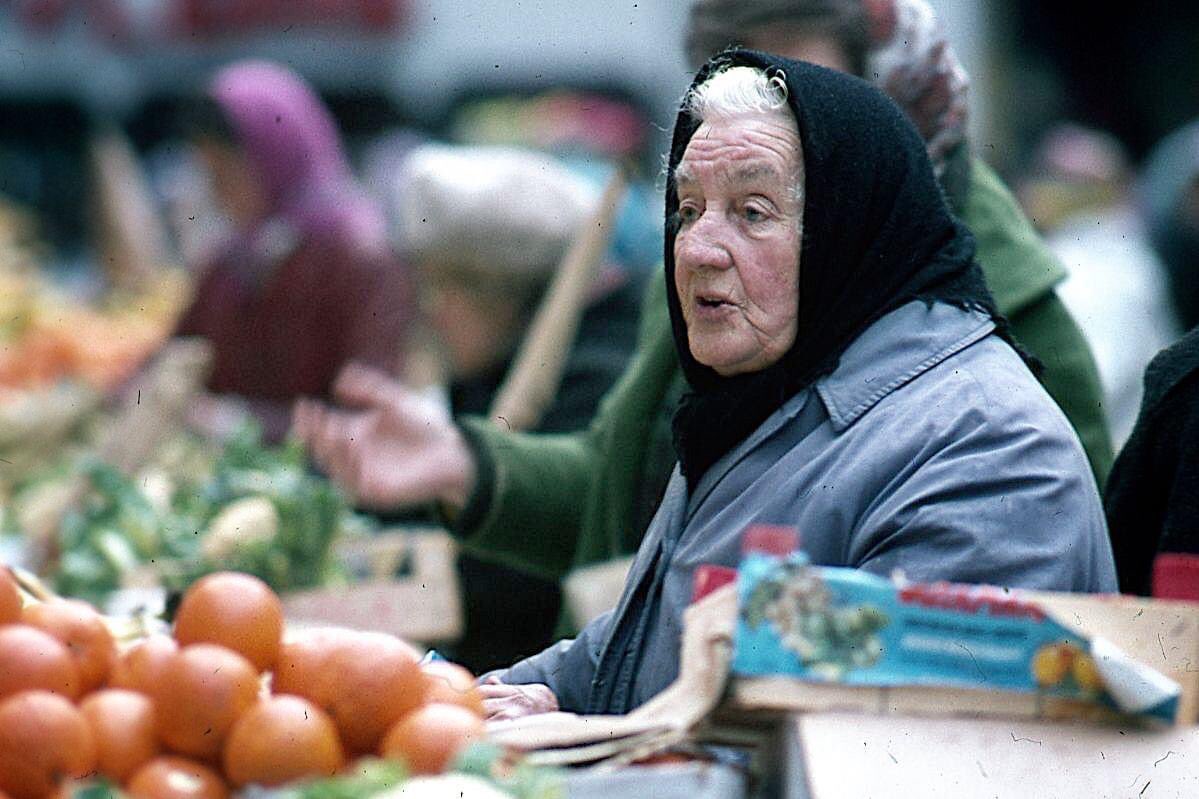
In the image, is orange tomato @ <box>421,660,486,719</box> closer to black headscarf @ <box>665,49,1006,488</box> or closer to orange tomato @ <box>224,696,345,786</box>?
orange tomato @ <box>224,696,345,786</box>

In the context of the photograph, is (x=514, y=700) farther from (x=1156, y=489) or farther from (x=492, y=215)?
(x=492, y=215)

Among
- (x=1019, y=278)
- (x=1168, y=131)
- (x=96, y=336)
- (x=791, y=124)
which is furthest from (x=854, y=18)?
(x=1168, y=131)

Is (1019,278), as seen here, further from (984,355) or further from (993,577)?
(993,577)

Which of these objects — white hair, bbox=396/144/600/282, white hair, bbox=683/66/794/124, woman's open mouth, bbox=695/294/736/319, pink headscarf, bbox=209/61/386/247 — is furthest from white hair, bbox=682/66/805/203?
pink headscarf, bbox=209/61/386/247

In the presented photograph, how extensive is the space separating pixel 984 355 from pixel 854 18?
0.99 metres

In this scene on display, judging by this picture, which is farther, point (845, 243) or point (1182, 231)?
point (1182, 231)

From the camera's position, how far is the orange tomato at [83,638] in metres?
2.17

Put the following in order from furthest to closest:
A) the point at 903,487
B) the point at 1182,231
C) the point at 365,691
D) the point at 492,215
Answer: the point at 1182,231, the point at 492,215, the point at 903,487, the point at 365,691

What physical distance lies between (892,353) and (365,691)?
828mm

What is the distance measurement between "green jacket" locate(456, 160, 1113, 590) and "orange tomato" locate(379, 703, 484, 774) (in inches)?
53.1

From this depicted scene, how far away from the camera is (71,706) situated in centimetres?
203

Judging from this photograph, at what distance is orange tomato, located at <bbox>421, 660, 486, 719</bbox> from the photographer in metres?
2.14

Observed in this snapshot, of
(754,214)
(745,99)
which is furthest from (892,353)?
(745,99)

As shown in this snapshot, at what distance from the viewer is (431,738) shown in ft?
6.57
